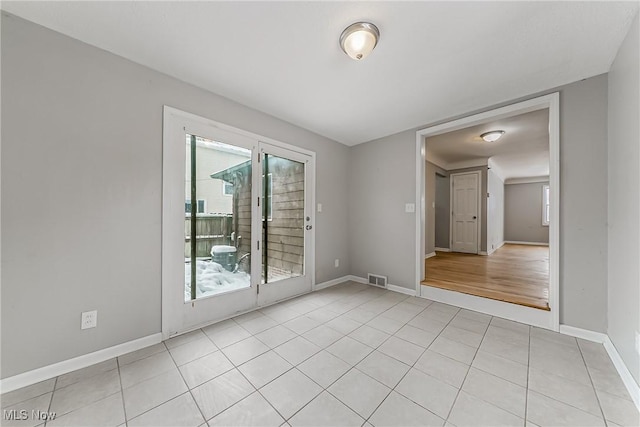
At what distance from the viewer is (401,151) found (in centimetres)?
350

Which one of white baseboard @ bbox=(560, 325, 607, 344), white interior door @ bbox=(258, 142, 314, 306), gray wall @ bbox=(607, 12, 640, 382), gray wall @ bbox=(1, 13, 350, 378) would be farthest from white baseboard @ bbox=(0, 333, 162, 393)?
white baseboard @ bbox=(560, 325, 607, 344)

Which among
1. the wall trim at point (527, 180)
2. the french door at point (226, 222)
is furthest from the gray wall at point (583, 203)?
the wall trim at point (527, 180)

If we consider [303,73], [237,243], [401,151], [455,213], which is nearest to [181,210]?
[237,243]

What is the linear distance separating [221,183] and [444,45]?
2395 mm

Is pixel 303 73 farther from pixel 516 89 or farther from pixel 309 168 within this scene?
pixel 516 89

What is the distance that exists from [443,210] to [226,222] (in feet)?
19.9

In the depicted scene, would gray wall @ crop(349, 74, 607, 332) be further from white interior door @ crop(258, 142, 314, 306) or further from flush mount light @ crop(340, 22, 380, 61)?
white interior door @ crop(258, 142, 314, 306)

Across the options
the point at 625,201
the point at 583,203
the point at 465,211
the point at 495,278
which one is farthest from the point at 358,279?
the point at 465,211

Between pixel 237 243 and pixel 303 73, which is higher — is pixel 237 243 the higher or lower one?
the lower one

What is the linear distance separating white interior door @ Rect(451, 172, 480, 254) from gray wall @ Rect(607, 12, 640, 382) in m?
4.18

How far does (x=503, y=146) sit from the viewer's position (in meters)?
4.68

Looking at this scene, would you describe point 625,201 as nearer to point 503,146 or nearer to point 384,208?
point 384,208

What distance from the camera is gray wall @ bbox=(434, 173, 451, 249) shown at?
6.43 meters

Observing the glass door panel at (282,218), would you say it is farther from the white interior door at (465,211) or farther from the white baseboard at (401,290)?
the white interior door at (465,211)
